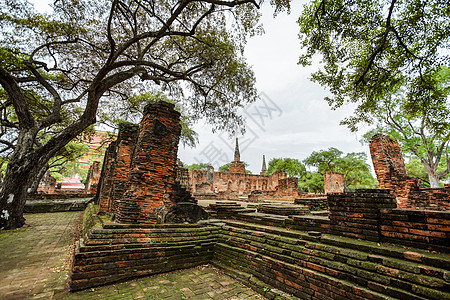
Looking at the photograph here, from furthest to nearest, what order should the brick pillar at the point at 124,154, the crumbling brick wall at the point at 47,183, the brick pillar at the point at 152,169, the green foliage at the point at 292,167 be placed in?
1. the green foliage at the point at 292,167
2. the crumbling brick wall at the point at 47,183
3. the brick pillar at the point at 124,154
4. the brick pillar at the point at 152,169

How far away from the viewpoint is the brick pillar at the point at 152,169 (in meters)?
4.79

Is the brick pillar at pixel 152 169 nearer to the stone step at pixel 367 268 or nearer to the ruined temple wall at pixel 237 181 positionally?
the stone step at pixel 367 268

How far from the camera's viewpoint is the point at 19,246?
5.27 meters

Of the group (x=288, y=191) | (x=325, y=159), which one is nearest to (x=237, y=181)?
(x=288, y=191)

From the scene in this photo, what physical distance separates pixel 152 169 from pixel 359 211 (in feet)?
14.8

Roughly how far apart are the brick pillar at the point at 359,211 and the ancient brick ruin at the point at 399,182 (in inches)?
240

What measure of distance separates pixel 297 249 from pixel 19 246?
6.98 metres

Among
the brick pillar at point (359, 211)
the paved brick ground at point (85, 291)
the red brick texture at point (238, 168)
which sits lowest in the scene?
the paved brick ground at point (85, 291)

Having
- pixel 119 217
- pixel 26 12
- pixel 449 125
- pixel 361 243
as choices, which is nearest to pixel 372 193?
pixel 361 243

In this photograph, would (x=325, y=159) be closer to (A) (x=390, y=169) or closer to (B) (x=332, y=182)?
(B) (x=332, y=182)

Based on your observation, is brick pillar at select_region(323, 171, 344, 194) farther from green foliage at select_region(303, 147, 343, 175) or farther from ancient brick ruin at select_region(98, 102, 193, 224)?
ancient brick ruin at select_region(98, 102, 193, 224)

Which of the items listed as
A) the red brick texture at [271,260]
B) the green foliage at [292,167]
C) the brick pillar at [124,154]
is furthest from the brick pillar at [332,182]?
the brick pillar at [124,154]

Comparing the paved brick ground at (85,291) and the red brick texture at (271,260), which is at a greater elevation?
the red brick texture at (271,260)

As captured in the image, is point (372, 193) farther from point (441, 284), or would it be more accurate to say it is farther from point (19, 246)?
point (19, 246)
